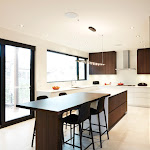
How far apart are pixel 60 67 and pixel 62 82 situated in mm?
695

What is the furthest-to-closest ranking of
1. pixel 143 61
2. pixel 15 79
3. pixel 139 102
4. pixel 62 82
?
pixel 143 61 → pixel 139 102 → pixel 62 82 → pixel 15 79

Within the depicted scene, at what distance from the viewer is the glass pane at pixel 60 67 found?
6.19 m

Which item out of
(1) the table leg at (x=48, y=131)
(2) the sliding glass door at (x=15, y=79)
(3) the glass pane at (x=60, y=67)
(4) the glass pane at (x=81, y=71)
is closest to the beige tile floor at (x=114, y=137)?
(2) the sliding glass door at (x=15, y=79)

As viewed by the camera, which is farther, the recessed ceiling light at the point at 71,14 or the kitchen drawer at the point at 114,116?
the kitchen drawer at the point at 114,116

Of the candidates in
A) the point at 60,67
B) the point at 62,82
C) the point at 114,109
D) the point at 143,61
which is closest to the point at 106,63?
the point at 143,61

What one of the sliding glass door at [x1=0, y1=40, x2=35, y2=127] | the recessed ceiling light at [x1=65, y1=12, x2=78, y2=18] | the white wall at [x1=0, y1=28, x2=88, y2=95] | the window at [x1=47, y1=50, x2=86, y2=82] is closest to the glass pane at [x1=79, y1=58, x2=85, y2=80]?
A: the window at [x1=47, y1=50, x2=86, y2=82]

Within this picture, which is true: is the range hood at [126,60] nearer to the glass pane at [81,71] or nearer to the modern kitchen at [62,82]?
the modern kitchen at [62,82]

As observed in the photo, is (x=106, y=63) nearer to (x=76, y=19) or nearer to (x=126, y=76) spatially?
(x=126, y=76)

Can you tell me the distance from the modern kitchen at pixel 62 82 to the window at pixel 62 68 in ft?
0.10

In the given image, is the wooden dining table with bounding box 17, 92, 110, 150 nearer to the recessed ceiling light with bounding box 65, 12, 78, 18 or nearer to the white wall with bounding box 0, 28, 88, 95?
the recessed ceiling light with bounding box 65, 12, 78, 18

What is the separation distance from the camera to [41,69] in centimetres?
551

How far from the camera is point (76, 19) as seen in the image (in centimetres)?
359

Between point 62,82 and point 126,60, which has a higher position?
point 126,60

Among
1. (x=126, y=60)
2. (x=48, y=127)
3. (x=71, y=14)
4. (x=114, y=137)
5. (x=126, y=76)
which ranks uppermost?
(x=71, y=14)
